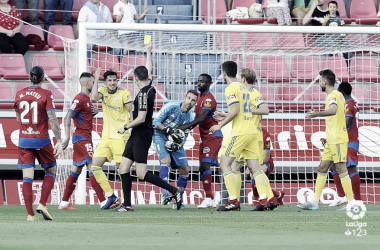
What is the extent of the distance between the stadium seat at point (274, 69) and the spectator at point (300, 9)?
2.27m

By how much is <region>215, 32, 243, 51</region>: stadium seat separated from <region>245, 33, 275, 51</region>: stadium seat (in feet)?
0.66

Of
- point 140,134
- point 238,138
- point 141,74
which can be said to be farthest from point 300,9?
point 140,134

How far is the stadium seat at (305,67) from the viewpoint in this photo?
15.3 m

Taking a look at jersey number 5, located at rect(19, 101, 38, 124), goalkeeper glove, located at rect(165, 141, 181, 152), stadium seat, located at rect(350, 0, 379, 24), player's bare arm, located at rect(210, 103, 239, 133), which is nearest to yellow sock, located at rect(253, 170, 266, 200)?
player's bare arm, located at rect(210, 103, 239, 133)

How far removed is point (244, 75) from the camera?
1043 centimetres

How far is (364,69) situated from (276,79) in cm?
188

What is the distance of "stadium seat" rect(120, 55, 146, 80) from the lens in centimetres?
1470

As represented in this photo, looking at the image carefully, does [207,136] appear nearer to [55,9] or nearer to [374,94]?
[374,94]

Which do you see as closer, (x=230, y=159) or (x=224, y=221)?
(x=224, y=221)

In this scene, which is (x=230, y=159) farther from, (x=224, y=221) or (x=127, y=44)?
(x=127, y=44)

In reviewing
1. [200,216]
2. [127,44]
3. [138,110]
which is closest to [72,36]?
[127,44]

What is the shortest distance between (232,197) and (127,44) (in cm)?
498

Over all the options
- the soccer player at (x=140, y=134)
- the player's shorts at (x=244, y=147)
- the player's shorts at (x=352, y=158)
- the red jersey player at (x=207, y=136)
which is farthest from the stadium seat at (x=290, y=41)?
the soccer player at (x=140, y=134)

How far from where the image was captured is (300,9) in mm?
17516
